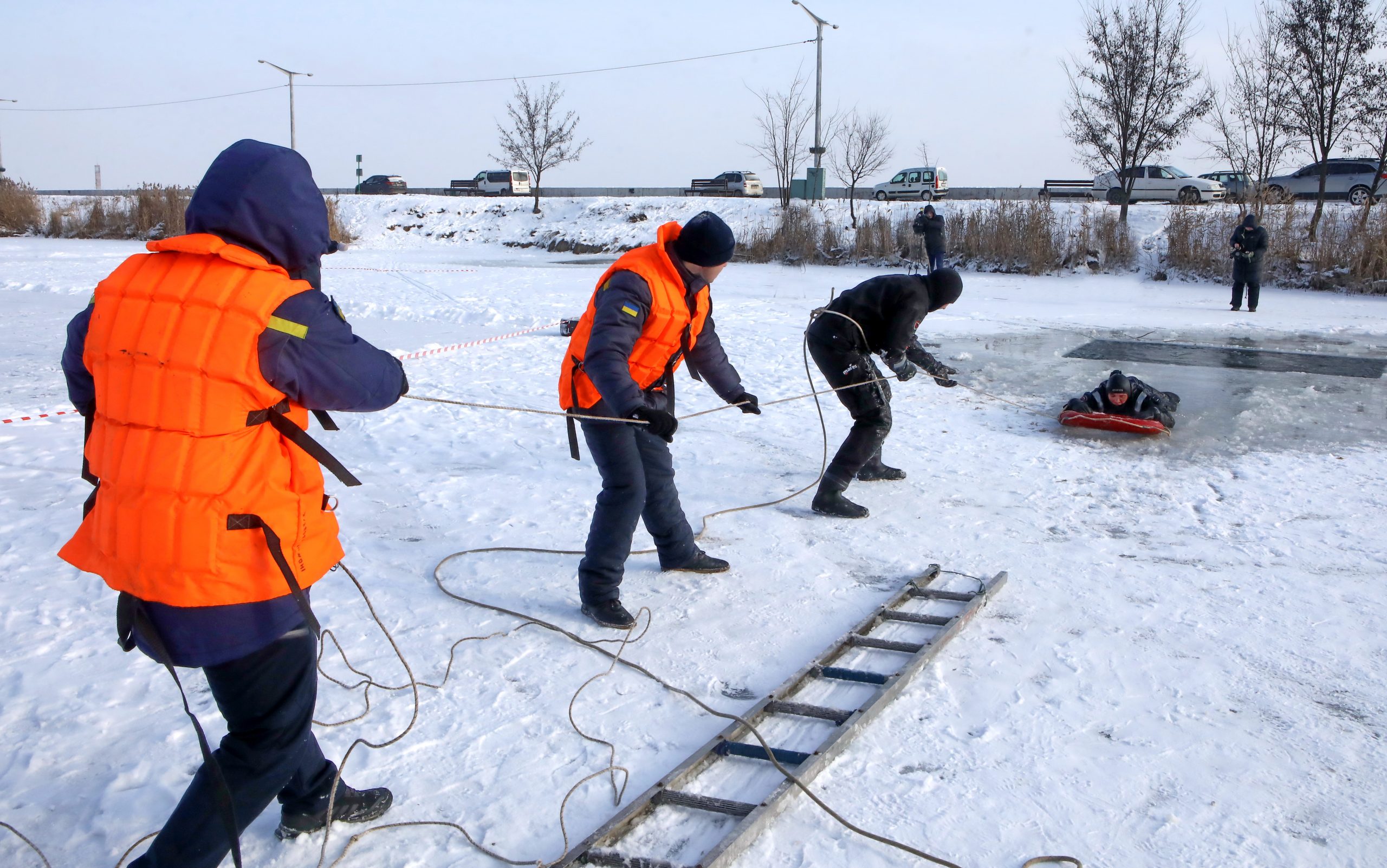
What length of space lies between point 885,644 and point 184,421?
2.59 meters

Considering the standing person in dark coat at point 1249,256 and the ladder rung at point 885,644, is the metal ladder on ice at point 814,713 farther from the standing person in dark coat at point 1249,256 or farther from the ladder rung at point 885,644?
the standing person in dark coat at point 1249,256

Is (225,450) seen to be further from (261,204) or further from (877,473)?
(877,473)

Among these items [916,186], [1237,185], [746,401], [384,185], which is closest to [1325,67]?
[1237,185]

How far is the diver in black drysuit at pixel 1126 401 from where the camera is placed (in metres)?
7.02

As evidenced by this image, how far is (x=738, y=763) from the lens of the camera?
2.96 m

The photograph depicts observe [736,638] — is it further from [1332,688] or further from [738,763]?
[1332,688]

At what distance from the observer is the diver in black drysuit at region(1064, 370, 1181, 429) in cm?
702

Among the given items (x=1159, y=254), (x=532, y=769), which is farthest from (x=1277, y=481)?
(x=1159, y=254)

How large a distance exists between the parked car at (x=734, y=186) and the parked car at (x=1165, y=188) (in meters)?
13.0

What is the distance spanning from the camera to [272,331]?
195 centimetres

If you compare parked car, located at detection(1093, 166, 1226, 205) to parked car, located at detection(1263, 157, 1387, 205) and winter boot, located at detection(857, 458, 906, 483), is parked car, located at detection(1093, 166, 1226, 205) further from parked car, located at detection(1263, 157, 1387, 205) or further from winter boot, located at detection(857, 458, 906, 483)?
winter boot, located at detection(857, 458, 906, 483)

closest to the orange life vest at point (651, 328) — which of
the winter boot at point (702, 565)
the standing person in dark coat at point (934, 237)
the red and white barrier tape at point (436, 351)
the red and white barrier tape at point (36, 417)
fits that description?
the winter boot at point (702, 565)

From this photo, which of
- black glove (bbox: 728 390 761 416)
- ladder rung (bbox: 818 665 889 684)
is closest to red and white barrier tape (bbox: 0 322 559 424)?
black glove (bbox: 728 390 761 416)

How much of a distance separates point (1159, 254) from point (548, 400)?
17.1 m
